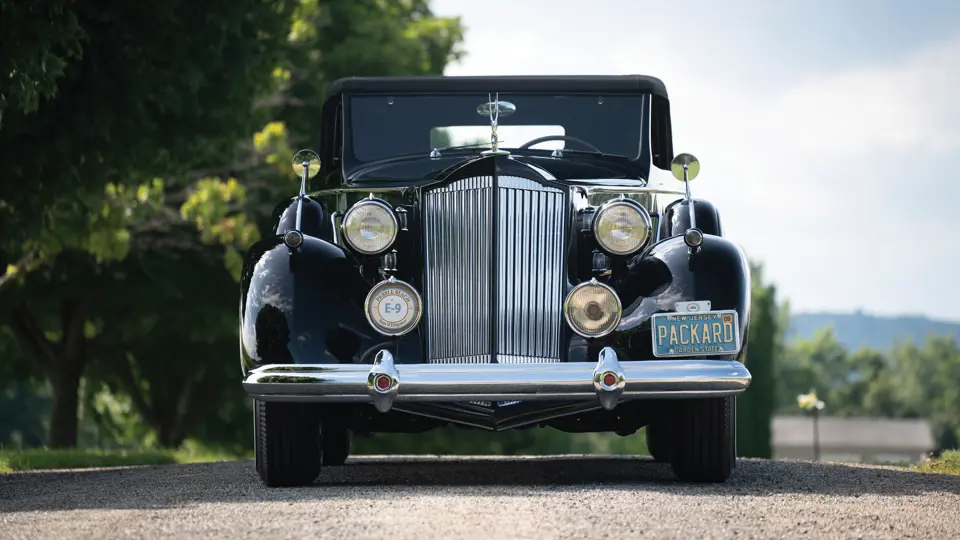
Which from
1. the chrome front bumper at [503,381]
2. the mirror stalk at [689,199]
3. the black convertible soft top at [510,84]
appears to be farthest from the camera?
the black convertible soft top at [510,84]

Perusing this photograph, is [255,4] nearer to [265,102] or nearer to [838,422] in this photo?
[265,102]

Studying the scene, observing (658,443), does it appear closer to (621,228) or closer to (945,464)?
(945,464)

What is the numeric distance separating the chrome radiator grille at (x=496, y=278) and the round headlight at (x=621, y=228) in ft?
0.77

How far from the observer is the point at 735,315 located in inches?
260

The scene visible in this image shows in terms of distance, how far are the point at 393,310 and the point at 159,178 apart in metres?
9.41

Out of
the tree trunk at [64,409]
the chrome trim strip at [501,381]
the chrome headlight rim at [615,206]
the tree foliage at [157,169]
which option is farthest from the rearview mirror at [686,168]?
the tree trunk at [64,409]

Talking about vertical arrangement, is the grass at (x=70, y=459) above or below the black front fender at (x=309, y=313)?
below

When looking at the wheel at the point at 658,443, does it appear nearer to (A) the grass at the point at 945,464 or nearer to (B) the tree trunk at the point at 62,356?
(A) the grass at the point at 945,464

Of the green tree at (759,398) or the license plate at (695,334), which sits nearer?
the license plate at (695,334)

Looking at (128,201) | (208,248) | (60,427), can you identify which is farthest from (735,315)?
(60,427)

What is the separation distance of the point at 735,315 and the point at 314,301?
6.82ft

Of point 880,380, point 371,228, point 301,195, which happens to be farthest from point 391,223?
point 880,380

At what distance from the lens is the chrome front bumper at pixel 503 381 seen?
244 inches

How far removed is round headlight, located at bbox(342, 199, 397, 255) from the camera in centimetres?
682
